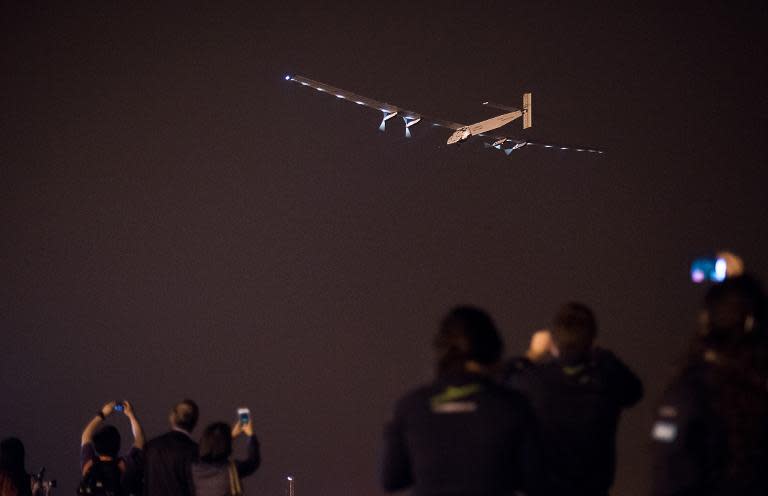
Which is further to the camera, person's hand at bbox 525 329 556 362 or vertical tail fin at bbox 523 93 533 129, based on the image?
vertical tail fin at bbox 523 93 533 129

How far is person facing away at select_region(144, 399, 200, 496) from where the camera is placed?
12.7 ft

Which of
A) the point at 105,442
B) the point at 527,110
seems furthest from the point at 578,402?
the point at 527,110

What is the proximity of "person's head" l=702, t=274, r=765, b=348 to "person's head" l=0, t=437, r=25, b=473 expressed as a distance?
347 centimetres

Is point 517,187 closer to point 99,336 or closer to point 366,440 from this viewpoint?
point 366,440

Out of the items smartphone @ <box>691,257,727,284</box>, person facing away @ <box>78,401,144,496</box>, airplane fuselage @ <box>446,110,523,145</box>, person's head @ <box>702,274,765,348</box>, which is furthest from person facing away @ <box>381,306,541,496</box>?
airplane fuselage @ <box>446,110,523,145</box>

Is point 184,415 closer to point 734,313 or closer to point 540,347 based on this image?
point 540,347

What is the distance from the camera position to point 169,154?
7.48 m

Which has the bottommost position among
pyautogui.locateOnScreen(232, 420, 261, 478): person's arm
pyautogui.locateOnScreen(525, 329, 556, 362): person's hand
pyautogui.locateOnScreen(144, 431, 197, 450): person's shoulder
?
pyautogui.locateOnScreen(232, 420, 261, 478): person's arm

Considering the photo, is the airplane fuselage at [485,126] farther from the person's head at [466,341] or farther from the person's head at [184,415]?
the person's head at [466,341]

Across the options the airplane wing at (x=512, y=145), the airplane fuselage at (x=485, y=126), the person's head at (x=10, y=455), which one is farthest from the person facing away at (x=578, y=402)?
the airplane wing at (x=512, y=145)

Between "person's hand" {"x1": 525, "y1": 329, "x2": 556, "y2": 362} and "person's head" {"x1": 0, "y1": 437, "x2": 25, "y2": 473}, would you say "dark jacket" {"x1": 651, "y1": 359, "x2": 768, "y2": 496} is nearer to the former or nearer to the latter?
"person's hand" {"x1": 525, "y1": 329, "x2": 556, "y2": 362}

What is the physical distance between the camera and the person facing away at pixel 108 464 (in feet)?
13.6

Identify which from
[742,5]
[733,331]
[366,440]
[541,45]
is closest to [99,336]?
[366,440]

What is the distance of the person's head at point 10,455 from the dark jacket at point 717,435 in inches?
133
